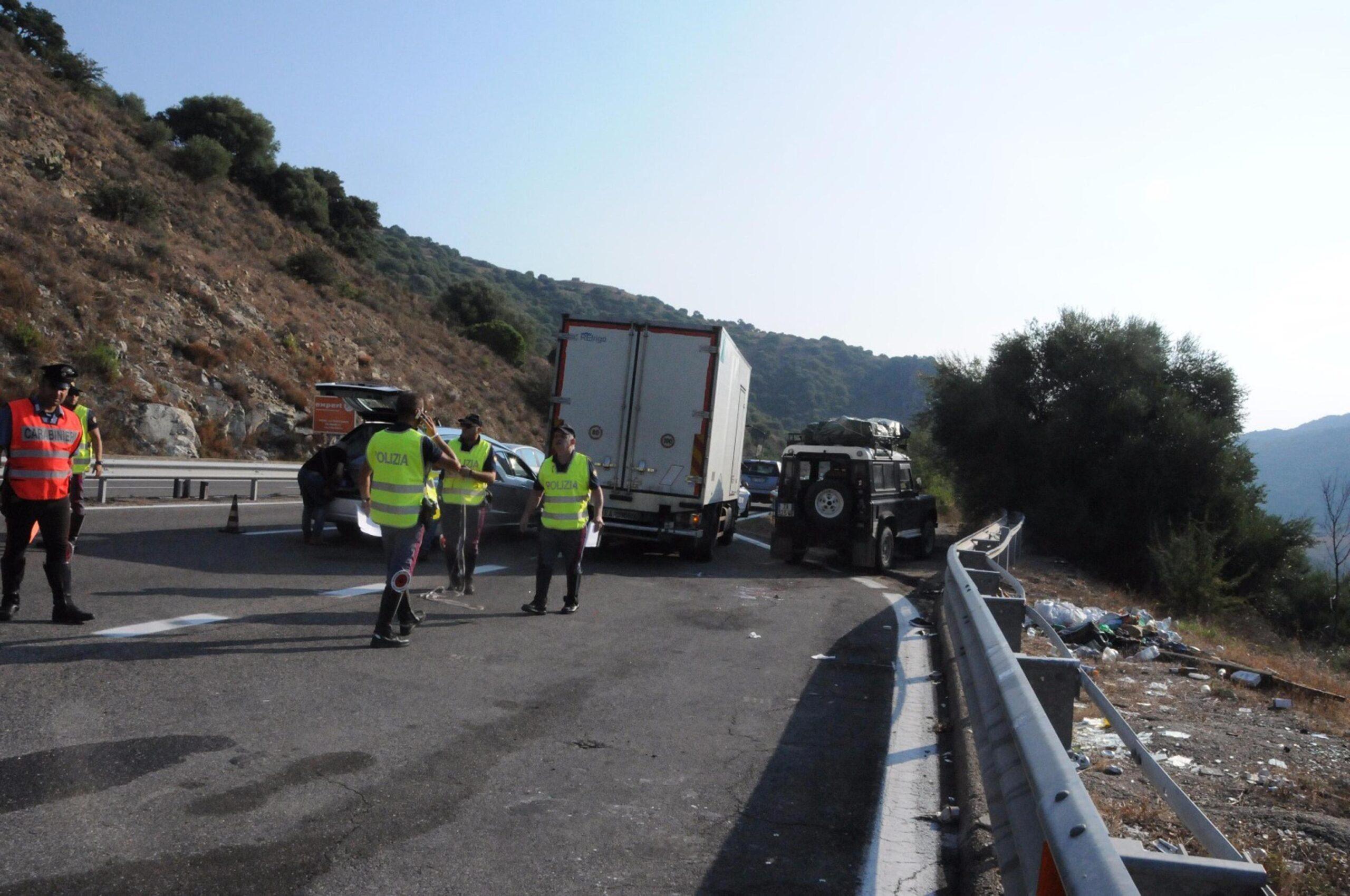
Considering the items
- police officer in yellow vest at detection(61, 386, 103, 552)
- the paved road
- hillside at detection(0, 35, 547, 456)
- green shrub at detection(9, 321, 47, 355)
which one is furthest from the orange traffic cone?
green shrub at detection(9, 321, 47, 355)

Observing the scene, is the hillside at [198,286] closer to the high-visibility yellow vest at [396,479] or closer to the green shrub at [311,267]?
the green shrub at [311,267]

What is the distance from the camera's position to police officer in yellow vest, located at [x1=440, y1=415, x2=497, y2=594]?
10617 millimetres

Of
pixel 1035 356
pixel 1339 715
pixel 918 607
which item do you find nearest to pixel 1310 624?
pixel 1035 356

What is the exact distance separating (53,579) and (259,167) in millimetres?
46781

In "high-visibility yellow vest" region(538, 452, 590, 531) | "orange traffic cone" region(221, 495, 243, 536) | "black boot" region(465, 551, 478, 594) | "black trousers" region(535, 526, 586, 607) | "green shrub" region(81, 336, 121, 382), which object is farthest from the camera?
"green shrub" region(81, 336, 121, 382)

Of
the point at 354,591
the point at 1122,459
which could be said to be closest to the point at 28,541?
the point at 354,591

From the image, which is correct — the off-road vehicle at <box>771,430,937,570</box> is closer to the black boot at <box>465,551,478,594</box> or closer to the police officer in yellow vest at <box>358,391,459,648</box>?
the black boot at <box>465,551,478,594</box>

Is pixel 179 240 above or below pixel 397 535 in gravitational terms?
above

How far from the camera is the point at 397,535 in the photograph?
7.91m

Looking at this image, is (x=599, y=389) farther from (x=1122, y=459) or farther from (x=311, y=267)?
(x=311, y=267)

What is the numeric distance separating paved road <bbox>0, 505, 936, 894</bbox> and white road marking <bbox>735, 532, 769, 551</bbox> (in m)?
10.7

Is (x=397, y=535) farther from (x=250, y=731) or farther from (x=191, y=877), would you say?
(x=191, y=877)

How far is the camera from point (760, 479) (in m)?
34.2

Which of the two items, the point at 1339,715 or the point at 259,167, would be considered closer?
the point at 1339,715
